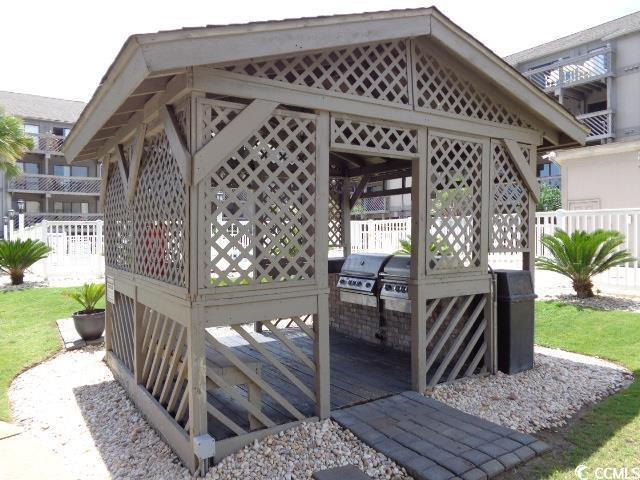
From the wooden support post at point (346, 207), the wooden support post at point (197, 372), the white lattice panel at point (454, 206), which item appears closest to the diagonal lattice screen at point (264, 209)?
the wooden support post at point (197, 372)

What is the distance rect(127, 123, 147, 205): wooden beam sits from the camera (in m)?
4.15

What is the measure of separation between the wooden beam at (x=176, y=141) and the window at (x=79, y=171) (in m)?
35.9

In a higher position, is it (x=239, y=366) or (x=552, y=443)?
(x=239, y=366)

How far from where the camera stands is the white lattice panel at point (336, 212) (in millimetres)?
7359

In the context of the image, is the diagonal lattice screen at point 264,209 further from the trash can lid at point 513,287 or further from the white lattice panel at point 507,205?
the trash can lid at point 513,287

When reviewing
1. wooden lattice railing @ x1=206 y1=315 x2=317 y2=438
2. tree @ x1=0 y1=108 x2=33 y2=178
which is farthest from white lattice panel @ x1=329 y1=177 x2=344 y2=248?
tree @ x1=0 y1=108 x2=33 y2=178

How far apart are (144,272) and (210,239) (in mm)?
1381

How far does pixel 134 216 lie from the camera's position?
185 inches

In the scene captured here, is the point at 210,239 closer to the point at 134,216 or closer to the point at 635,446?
the point at 134,216

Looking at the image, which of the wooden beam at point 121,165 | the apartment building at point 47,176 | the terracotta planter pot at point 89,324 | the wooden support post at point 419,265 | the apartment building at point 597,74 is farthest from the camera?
the apartment building at point 47,176

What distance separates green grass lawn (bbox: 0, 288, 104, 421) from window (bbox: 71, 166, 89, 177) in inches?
1040

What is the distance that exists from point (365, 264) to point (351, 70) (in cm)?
276

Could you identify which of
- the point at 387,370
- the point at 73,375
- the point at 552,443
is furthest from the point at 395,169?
the point at 73,375

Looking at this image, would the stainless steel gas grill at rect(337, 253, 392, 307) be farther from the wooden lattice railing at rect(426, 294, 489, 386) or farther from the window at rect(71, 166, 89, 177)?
the window at rect(71, 166, 89, 177)
